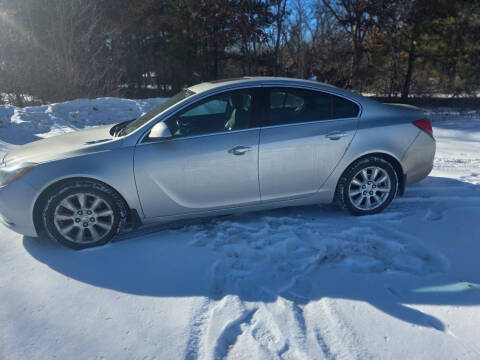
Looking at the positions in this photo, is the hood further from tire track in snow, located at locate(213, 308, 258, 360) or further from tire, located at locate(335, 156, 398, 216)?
tire, located at locate(335, 156, 398, 216)

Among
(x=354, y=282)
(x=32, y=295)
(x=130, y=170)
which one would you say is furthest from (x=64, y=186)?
(x=354, y=282)

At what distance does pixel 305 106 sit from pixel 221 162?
113cm

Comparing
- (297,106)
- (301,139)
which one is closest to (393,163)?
(301,139)

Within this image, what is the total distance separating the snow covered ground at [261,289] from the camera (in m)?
2.25

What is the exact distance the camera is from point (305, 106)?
→ 148 inches

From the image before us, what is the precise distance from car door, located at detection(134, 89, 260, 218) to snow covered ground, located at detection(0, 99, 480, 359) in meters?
0.36

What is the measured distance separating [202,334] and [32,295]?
1.49 meters

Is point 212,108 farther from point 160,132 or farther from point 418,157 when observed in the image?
point 418,157

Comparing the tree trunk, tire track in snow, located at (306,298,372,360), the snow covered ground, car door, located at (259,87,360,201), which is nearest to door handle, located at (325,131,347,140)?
car door, located at (259,87,360,201)

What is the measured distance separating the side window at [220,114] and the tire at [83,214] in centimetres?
92

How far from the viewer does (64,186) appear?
326 cm

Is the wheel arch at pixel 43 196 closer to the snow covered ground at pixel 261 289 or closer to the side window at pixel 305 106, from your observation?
the snow covered ground at pixel 261 289

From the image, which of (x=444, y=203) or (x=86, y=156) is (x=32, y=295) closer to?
(x=86, y=156)

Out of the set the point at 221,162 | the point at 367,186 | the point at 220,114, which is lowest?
the point at 367,186
